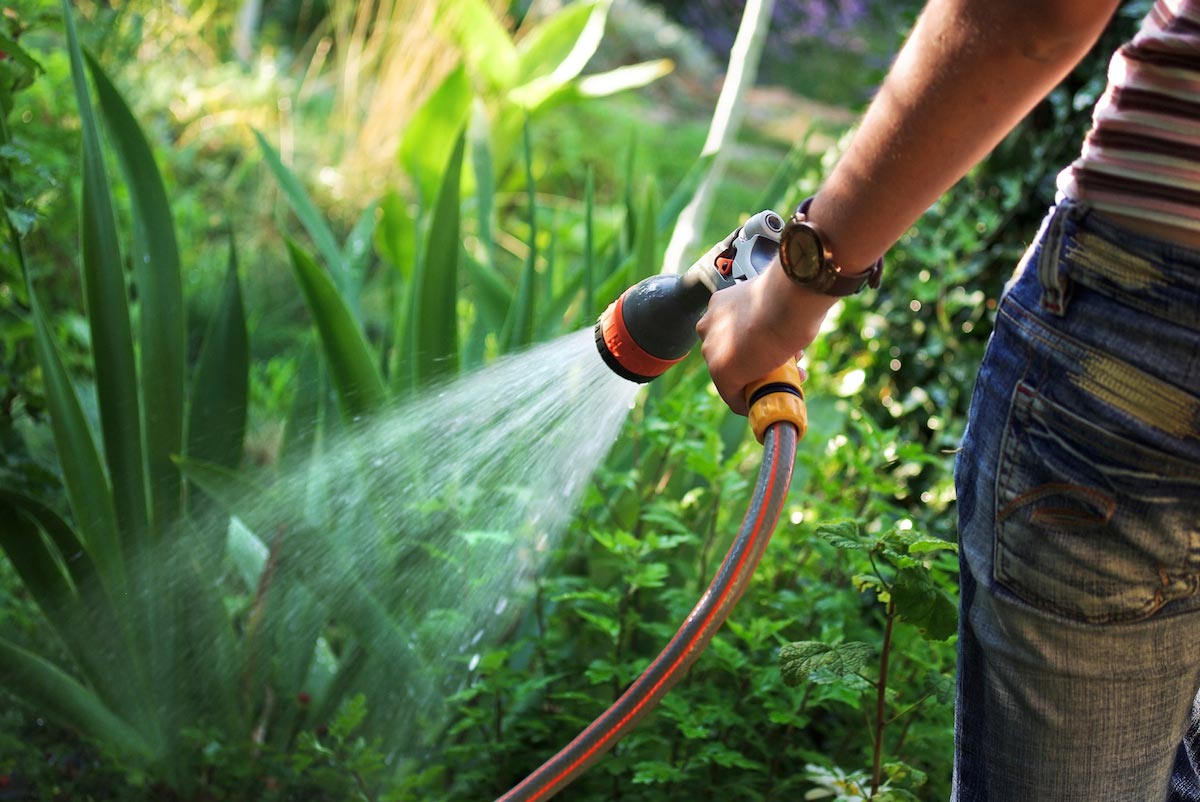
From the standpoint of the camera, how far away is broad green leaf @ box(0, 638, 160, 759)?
1584 millimetres

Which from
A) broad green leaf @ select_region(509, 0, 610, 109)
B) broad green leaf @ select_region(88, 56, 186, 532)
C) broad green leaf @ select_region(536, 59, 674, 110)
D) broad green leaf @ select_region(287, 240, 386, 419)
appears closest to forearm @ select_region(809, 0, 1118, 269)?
broad green leaf @ select_region(287, 240, 386, 419)

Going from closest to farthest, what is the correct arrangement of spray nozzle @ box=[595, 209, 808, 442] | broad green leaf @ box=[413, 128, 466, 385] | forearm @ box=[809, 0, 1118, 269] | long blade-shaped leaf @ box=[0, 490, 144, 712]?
forearm @ box=[809, 0, 1118, 269] < spray nozzle @ box=[595, 209, 808, 442] < long blade-shaped leaf @ box=[0, 490, 144, 712] < broad green leaf @ box=[413, 128, 466, 385]

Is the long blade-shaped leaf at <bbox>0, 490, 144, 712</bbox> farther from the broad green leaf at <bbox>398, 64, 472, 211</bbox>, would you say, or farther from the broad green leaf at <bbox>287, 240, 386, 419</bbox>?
the broad green leaf at <bbox>398, 64, 472, 211</bbox>

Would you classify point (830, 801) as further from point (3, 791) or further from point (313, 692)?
point (3, 791)

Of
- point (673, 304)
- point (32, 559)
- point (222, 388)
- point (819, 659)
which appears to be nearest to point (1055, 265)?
point (673, 304)

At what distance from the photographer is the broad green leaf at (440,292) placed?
6.19 feet

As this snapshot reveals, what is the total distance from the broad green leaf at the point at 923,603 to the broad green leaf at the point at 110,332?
109 cm

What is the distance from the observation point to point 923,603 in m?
1.22

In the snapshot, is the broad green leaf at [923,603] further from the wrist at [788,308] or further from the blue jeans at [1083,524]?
the wrist at [788,308]

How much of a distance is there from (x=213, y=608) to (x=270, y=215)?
2962mm

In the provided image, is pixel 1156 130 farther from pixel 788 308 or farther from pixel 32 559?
pixel 32 559

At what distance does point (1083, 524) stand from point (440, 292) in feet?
4.12

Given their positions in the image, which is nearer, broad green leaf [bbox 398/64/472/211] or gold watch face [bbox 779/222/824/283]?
gold watch face [bbox 779/222/824/283]

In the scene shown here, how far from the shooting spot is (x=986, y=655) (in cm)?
92
